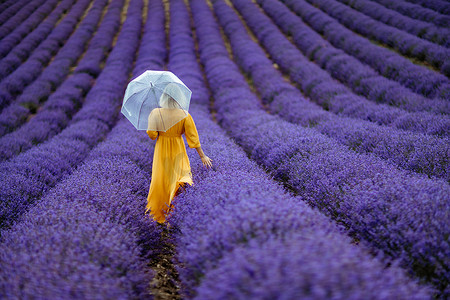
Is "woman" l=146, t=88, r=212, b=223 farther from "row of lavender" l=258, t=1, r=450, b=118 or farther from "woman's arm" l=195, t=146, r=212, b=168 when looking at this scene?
"row of lavender" l=258, t=1, r=450, b=118

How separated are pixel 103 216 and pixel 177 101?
115 cm

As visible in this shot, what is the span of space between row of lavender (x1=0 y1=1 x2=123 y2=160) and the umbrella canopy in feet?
9.77

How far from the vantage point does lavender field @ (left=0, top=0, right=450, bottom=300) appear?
122 centimetres

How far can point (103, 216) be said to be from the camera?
1970 millimetres

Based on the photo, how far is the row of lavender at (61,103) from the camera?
15.5 ft

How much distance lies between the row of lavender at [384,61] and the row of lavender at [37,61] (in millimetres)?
9561

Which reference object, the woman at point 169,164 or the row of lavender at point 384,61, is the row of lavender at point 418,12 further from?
the woman at point 169,164

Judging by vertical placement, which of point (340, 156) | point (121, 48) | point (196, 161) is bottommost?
point (121, 48)

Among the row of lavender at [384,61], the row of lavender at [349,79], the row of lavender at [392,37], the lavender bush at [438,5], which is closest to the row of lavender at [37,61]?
the row of lavender at [349,79]

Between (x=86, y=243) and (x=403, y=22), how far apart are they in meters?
10.8

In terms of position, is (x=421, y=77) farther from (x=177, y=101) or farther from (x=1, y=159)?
(x=1, y=159)

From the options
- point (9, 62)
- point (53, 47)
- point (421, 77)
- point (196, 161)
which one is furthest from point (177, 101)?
point (53, 47)

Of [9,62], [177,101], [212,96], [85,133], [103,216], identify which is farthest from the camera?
[9,62]

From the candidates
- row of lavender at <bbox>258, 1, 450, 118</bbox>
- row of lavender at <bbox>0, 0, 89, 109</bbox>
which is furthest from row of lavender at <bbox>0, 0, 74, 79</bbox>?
row of lavender at <bbox>258, 1, 450, 118</bbox>
